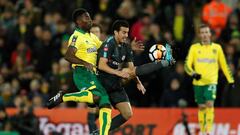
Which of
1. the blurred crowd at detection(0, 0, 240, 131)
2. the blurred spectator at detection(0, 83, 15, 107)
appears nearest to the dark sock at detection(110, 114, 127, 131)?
the blurred crowd at detection(0, 0, 240, 131)

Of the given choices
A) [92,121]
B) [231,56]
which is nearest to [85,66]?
[92,121]

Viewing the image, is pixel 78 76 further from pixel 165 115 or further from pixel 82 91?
pixel 165 115

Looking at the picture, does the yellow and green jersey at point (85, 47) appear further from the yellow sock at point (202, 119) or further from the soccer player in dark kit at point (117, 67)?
the yellow sock at point (202, 119)

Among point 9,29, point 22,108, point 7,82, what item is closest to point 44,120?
point 22,108

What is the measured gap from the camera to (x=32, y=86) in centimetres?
2541

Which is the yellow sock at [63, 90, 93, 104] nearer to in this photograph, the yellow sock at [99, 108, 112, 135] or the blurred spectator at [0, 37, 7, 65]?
the yellow sock at [99, 108, 112, 135]

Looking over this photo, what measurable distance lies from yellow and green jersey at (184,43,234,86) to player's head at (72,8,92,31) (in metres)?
3.51

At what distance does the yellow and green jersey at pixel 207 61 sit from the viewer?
22250mm

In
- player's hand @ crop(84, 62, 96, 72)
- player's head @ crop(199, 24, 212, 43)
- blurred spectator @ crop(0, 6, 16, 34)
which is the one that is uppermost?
blurred spectator @ crop(0, 6, 16, 34)

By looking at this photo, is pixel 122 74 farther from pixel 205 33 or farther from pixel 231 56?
pixel 231 56

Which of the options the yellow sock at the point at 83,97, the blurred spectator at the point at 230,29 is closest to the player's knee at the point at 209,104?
the blurred spectator at the point at 230,29

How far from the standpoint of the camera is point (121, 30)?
746 inches

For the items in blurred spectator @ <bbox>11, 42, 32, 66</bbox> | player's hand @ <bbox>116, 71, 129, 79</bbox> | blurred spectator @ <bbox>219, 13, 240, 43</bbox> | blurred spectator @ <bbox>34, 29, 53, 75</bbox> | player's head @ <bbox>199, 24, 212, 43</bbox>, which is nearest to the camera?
player's hand @ <bbox>116, 71, 129, 79</bbox>

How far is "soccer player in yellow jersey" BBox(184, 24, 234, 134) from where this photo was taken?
72.6 ft
